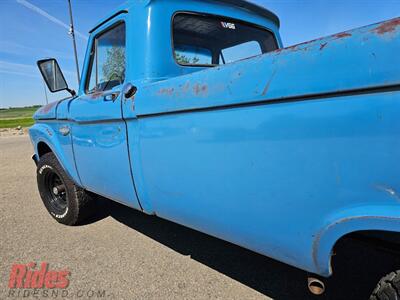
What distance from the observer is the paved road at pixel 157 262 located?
233 cm

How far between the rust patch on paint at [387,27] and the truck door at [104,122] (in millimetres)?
1603

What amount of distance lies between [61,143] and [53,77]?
70 centimetres

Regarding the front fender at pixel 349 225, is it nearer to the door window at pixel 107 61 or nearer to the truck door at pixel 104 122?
the truck door at pixel 104 122

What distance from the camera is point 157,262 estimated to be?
109 inches

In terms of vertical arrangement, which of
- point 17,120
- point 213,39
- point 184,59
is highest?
point 213,39

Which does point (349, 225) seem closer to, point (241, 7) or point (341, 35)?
point (341, 35)

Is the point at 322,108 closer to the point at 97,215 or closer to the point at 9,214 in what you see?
the point at 97,215

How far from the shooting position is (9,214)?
4.21 m

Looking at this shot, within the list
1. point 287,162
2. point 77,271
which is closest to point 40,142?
point 77,271

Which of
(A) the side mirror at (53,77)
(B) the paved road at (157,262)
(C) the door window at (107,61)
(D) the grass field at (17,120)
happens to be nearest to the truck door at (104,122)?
(C) the door window at (107,61)

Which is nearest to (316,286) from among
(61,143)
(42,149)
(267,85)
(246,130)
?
(246,130)

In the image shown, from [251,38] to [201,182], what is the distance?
1817mm

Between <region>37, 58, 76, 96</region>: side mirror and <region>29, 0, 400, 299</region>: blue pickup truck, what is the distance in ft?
1.71

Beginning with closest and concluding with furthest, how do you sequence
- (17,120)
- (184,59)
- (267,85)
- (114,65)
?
(267,85), (184,59), (114,65), (17,120)
